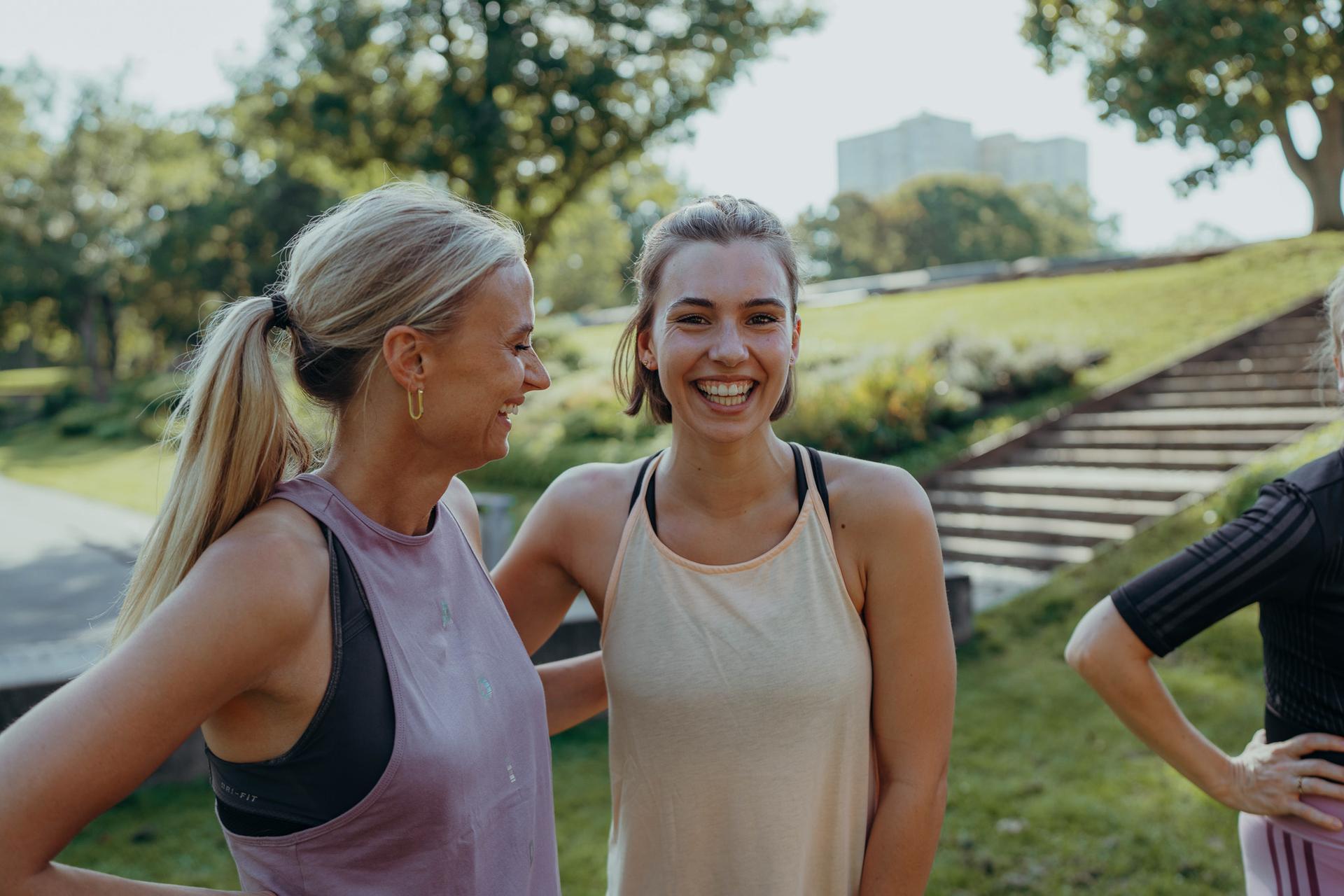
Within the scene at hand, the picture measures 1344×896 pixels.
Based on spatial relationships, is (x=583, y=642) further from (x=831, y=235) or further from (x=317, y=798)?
(x=831, y=235)

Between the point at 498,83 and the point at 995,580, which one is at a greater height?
the point at 498,83

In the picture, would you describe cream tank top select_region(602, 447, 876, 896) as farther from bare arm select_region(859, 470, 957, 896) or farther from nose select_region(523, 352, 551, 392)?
nose select_region(523, 352, 551, 392)

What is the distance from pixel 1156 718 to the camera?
7.74 feet

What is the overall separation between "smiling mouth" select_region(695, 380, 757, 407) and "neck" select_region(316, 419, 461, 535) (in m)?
0.56

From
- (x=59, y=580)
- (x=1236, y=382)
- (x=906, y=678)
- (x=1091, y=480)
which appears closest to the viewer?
(x=906, y=678)

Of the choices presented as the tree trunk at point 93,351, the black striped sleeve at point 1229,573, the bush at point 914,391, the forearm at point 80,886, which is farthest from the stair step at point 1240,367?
the tree trunk at point 93,351

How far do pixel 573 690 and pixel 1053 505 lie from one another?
9135 mm

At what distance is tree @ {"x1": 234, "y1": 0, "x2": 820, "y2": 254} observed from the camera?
73.2ft

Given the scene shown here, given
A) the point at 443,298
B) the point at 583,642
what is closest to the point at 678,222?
the point at 443,298

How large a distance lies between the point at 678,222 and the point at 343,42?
903 inches

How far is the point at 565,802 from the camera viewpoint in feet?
17.3

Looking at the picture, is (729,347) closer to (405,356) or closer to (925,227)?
(405,356)

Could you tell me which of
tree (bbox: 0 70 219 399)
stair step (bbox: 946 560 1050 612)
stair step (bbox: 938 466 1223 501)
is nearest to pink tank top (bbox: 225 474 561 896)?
stair step (bbox: 946 560 1050 612)

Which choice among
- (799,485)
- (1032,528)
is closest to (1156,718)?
(799,485)
